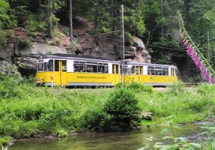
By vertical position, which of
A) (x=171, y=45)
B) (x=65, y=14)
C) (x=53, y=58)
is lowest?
(x=53, y=58)

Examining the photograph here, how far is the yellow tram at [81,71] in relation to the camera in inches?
892

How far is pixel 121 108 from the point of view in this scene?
568 inches

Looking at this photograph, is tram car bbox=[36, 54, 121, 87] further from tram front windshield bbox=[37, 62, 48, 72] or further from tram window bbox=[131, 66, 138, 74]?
tram window bbox=[131, 66, 138, 74]

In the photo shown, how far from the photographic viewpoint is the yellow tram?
892 inches

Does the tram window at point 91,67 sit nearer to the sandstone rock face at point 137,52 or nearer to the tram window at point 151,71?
the tram window at point 151,71

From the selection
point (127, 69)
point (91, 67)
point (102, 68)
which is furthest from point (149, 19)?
point (91, 67)

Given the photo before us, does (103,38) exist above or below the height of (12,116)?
above

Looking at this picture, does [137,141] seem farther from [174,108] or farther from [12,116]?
[174,108]

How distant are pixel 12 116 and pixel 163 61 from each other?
3264 cm

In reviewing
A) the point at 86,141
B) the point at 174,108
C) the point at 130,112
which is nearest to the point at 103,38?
the point at 174,108

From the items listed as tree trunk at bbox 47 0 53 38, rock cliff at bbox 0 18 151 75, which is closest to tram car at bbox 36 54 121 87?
rock cliff at bbox 0 18 151 75

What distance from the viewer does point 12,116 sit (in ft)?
45.4

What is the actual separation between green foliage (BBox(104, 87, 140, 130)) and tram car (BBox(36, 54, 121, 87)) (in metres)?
8.87

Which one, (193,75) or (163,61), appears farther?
(193,75)
